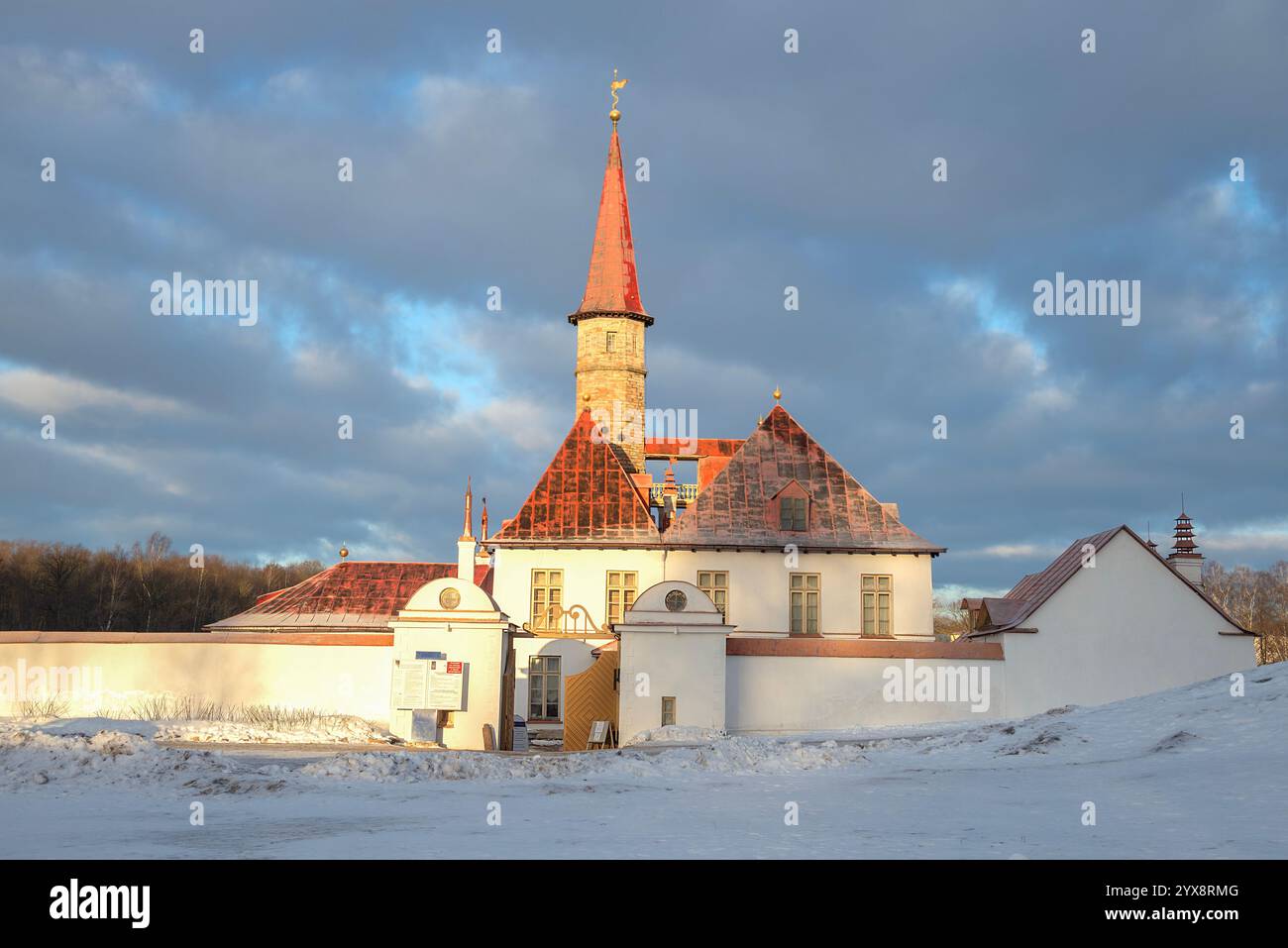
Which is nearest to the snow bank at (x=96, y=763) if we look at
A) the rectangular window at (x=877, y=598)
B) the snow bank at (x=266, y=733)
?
the snow bank at (x=266, y=733)

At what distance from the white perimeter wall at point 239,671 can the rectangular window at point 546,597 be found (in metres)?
9.87

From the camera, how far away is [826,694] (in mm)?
29250

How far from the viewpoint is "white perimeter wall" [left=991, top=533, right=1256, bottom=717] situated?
29641mm

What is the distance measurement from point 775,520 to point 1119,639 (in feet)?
36.8

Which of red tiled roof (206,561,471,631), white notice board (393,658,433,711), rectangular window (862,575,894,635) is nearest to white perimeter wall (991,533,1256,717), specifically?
rectangular window (862,575,894,635)

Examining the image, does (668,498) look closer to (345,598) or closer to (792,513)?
(792,513)

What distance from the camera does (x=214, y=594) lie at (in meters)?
94.9

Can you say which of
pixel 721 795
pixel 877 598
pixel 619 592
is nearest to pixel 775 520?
pixel 877 598

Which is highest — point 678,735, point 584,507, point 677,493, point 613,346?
point 613,346

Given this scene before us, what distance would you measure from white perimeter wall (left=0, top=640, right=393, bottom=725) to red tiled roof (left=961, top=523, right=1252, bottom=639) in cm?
1443

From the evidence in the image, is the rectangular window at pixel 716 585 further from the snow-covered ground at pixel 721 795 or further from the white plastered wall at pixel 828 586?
the snow-covered ground at pixel 721 795

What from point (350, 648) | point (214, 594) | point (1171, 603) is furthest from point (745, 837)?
point (214, 594)

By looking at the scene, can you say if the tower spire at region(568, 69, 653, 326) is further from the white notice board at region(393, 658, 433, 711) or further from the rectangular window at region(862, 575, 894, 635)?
the white notice board at region(393, 658, 433, 711)
